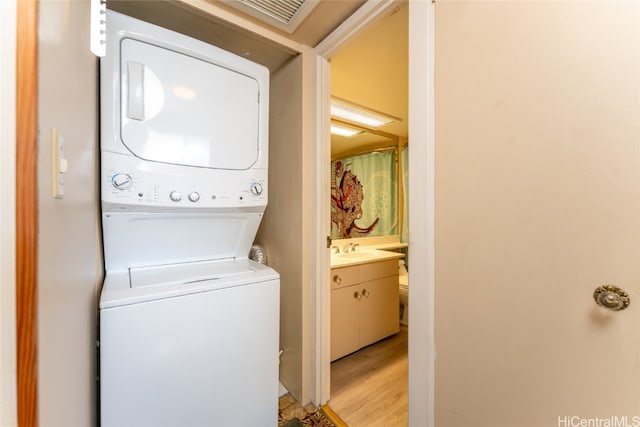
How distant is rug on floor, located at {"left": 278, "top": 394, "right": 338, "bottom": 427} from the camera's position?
1485 mm

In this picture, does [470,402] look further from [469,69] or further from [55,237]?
[55,237]

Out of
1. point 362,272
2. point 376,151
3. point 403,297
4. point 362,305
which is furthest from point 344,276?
point 376,151

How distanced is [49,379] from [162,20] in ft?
5.45

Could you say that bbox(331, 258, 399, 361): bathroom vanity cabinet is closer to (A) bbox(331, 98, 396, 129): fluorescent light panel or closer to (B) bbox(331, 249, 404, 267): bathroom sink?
(B) bbox(331, 249, 404, 267): bathroom sink

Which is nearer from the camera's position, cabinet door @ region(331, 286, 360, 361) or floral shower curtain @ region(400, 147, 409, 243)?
cabinet door @ region(331, 286, 360, 361)

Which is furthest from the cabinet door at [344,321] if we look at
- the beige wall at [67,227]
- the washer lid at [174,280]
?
the beige wall at [67,227]

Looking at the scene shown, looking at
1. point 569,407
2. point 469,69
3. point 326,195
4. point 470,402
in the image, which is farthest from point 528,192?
point 326,195

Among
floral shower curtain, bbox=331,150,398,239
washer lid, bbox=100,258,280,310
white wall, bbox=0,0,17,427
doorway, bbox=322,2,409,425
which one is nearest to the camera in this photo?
white wall, bbox=0,0,17,427

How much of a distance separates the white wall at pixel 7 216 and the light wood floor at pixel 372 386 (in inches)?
66.3

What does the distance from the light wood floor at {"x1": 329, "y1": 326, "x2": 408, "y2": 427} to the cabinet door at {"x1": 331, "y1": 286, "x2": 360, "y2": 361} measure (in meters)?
0.13

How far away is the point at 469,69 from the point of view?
0.83 meters

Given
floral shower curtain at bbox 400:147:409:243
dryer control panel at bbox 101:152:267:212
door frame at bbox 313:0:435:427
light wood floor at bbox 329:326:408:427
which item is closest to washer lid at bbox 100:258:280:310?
dryer control panel at bbox 101:152:267:212

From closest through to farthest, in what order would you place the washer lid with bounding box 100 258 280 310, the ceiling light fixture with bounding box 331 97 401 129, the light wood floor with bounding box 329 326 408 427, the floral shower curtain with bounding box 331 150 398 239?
the washer lid with bounding box 100 258 280 310
the light wood floor with bounding box 329 326 408 427
the ceiling light fixture with bounding box 331 97 401 129
the floral shower curtain with bounding box 331 150 398 239

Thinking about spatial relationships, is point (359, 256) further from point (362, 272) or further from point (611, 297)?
point (611, 297)
